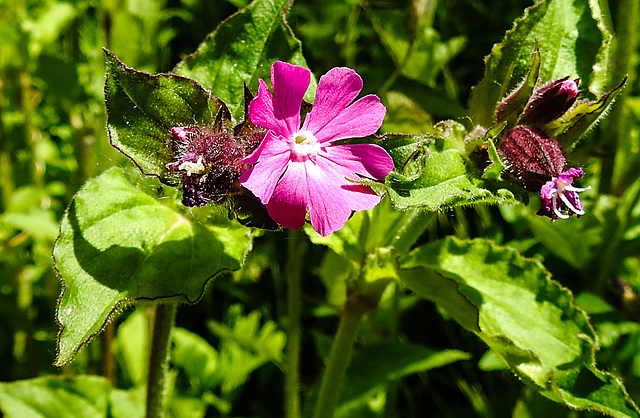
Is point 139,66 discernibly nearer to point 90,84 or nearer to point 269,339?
point 90,84

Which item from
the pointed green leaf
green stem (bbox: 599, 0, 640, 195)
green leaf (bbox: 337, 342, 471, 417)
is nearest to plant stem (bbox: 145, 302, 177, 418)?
green leaf (bbox: 337, 342, 471, 417)

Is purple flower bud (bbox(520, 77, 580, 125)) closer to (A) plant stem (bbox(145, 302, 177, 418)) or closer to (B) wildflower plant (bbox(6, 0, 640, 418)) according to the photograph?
(B) wildflower plant (bbox(6, 0, 640, 418))

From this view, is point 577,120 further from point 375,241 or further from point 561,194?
point 375,241

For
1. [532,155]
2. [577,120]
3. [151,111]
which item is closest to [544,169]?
[532,155]

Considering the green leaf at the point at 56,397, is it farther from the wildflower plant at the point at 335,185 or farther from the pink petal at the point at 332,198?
the pink petal at the point at 332,198

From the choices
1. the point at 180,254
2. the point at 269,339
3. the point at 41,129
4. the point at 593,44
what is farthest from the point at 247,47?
the point at 41,129
